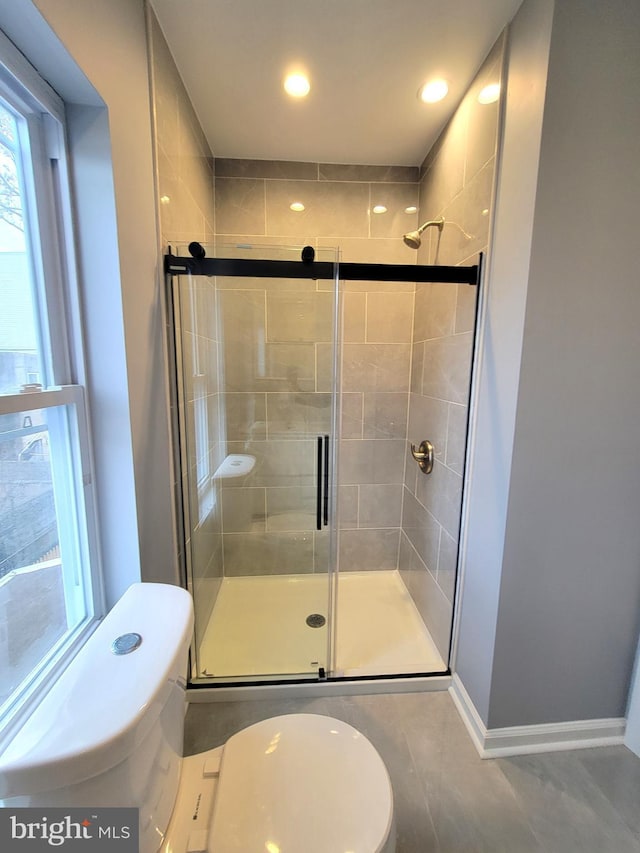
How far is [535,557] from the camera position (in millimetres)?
1210

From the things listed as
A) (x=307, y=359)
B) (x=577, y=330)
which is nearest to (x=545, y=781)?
(x=577, y=330)

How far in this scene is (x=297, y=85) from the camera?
1.43 m

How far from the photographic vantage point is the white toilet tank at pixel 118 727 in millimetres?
501

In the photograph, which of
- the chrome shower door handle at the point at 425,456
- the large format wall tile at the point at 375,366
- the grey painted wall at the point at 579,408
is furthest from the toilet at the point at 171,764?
the large format wall tile at the point at 375,366

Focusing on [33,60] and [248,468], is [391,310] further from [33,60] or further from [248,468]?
[33,60]

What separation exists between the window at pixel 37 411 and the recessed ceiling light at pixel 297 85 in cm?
94

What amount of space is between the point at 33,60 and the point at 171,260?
21.4 inches

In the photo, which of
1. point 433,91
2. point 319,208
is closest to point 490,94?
point 433,91

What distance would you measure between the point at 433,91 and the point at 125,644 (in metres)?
2.20

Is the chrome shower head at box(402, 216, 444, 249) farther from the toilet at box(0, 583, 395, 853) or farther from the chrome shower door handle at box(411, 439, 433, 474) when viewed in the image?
the toilet at box(0, 583, 395, 853)

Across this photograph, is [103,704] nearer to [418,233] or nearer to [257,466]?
[257,466]

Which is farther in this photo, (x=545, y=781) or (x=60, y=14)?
(x=545, y=781)

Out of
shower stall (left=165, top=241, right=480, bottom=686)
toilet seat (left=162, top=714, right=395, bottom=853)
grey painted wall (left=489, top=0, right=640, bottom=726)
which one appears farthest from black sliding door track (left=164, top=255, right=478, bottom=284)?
toilet seat (left=162, top=714, right=395, bottom=853)

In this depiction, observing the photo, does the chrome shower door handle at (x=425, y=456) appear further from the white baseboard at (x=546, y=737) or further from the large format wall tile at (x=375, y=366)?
the white baseboard at (x=546, y=737)
